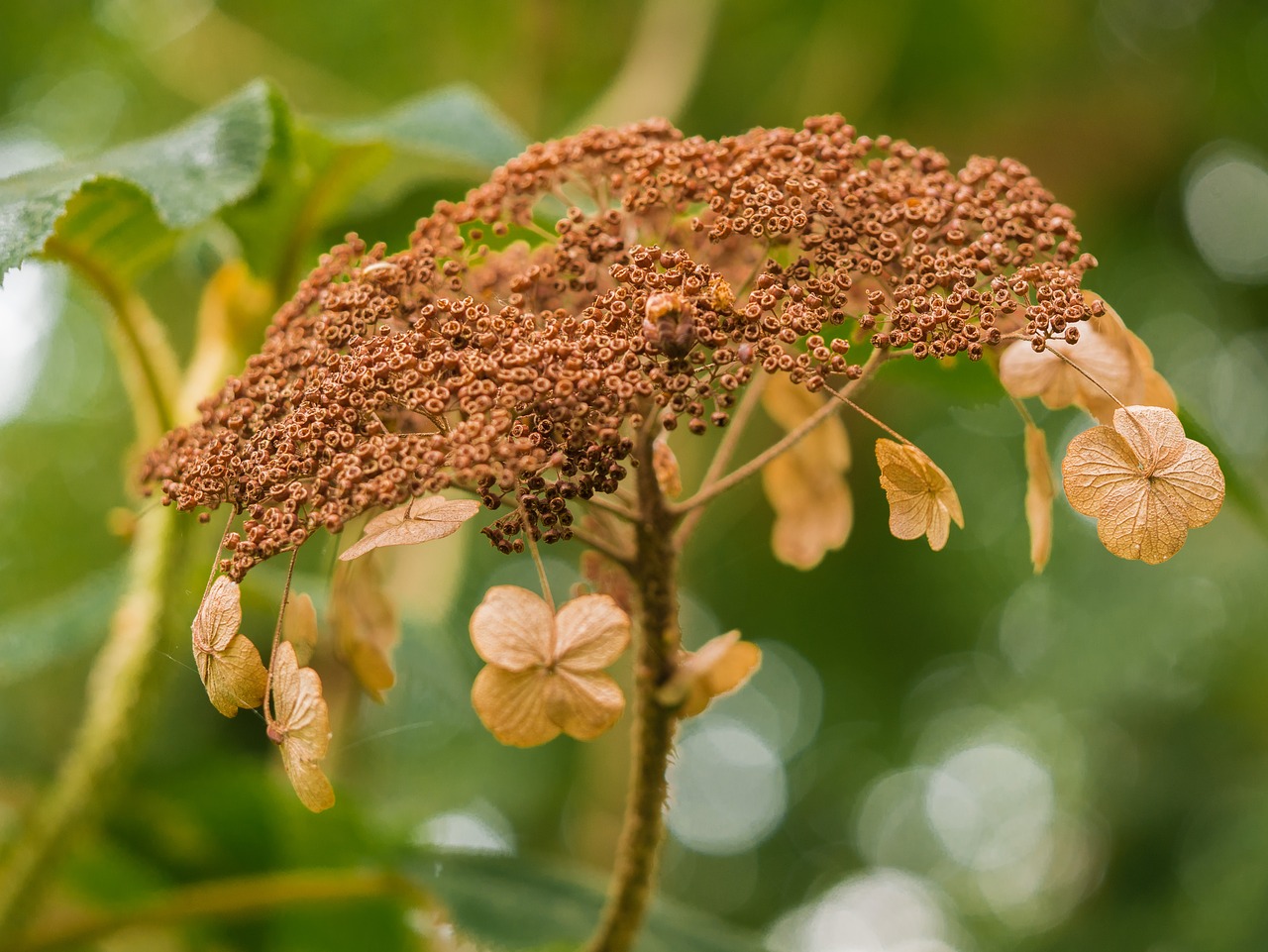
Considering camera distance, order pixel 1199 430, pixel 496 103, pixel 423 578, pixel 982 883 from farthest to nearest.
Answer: pixel 982 883
pixel 496 103
pixel 423 578
pixel 1199 430

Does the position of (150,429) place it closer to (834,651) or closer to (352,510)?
(352,510)

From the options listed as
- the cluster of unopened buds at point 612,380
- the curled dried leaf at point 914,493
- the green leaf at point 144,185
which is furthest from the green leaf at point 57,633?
the curled dried leaf at point 914,493

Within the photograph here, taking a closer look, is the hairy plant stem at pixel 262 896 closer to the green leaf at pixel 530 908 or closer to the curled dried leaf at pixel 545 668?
the green leaf at pixel 530 908

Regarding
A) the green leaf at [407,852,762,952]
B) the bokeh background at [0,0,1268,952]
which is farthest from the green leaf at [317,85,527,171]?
the bokeh background at [0,0,1268,952]

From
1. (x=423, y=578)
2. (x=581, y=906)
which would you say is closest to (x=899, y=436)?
(x=581, y=906)

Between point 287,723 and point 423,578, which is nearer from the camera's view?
point 287,723

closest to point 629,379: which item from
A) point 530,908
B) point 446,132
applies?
point 446,132

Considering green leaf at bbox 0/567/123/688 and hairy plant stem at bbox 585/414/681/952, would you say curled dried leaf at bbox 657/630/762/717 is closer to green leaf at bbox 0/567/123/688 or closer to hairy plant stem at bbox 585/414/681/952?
hairy plant stem at bbox 585/414/681/952

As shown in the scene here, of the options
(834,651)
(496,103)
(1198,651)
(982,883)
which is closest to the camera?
(496,103)
